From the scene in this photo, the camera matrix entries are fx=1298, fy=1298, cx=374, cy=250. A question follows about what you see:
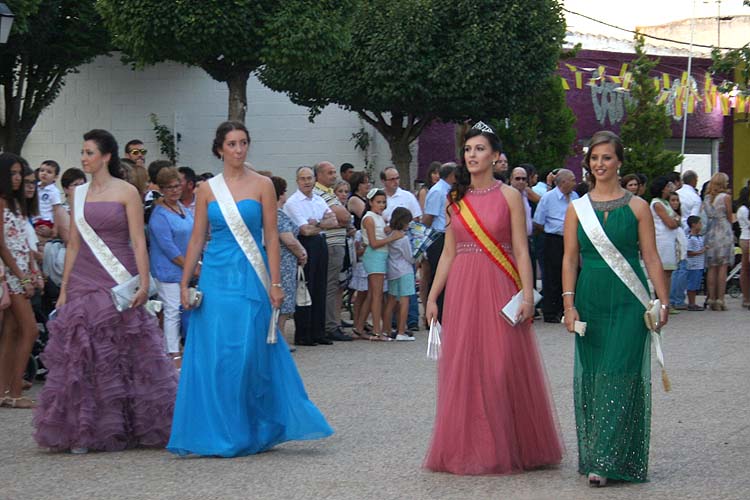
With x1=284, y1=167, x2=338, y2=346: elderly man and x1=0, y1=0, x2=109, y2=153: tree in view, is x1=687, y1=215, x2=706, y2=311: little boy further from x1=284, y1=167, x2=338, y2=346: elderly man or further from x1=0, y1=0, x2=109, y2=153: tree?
x1=0, y1=0, x2=109, y2=153: tree

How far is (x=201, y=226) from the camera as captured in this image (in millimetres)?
7906

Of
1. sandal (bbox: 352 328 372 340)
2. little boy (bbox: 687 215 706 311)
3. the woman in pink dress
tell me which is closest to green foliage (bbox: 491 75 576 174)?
little boy (bbox: 687 215 706 311)

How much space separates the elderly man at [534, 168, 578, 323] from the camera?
1611cm

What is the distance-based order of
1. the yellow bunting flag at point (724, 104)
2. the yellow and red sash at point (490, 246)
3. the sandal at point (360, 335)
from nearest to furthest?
the yellow and red sash at point (490, 246) → the sandal at point (360, 335) → the yellow bunting flag at point (724, 104)

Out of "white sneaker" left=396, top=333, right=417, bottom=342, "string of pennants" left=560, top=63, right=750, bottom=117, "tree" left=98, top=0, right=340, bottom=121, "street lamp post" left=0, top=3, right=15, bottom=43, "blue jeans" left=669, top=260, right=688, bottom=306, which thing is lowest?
"white sneaker" left=396, top=333, right=417, bottom=342

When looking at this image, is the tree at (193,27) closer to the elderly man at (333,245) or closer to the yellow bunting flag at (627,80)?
the elderly man at (333,245)

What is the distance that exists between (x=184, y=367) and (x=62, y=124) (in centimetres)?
2438

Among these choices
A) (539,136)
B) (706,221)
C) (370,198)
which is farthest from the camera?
(539,136)

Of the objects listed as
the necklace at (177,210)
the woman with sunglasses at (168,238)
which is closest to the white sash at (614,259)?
the woman with sunglasses at (168,238)

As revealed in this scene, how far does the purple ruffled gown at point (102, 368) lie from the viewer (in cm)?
791

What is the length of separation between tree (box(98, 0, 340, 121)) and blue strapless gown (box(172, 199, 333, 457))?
11.9m

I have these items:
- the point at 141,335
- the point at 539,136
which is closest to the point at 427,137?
the point at 539,136

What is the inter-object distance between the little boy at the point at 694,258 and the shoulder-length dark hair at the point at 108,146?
12.3 meters

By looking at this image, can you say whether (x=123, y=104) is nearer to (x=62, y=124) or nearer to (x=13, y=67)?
(x=62, y=124)
